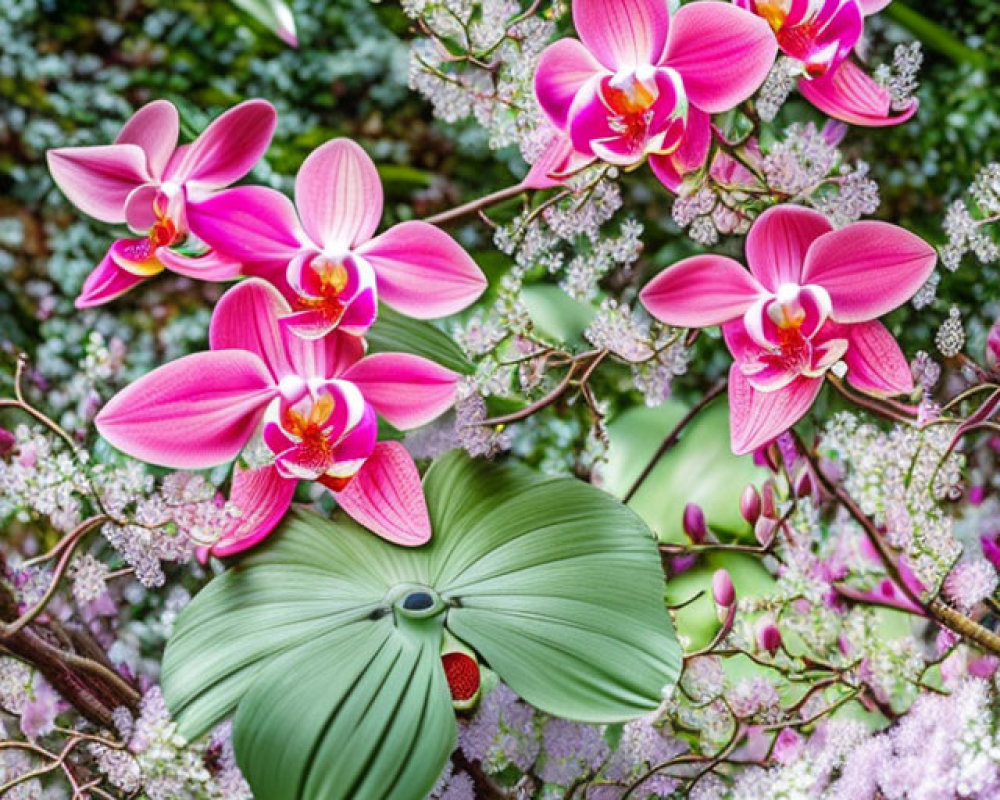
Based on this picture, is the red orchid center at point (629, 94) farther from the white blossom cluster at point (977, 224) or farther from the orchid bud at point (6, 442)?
the orchid bud at point (6, 442)

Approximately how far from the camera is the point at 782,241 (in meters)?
0.55

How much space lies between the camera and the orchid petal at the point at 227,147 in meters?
0.55

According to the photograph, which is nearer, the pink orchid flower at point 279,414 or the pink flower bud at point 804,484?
the pink orchid flower at point 279,414

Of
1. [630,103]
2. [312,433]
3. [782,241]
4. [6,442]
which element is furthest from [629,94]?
[6,442]

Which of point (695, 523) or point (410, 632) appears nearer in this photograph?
point (410, 632)

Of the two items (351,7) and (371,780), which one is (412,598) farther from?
(351,7)

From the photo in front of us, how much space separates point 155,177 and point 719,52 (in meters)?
0.28

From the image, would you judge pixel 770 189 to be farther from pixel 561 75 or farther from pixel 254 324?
pixel 254 324

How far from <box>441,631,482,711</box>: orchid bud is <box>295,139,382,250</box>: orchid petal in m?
0.19

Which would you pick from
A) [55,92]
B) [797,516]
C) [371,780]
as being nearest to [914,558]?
[797,516]

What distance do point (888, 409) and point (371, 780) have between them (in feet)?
1.08

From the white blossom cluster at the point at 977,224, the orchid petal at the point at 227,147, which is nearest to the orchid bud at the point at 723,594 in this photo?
the white blossom cluster at the point at 977,224

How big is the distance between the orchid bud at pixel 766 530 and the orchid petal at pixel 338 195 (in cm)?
26

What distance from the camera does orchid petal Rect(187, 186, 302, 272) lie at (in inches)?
21.0
